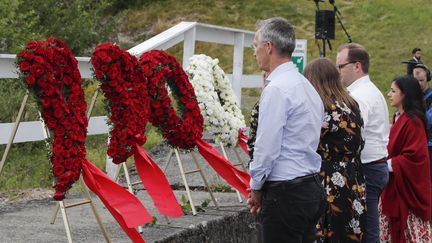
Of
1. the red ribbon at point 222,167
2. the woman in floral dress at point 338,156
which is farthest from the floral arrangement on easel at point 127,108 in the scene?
the woman in floral dress at point 338,156

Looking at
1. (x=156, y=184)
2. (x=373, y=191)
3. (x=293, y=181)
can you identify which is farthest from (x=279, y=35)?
(x=373, y=191)

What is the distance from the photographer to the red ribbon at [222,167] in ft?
26.6

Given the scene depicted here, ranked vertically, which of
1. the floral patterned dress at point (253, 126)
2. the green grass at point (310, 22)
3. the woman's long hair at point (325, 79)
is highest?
the woman's long hair at point (325, 79)

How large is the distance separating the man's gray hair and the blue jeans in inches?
87.1

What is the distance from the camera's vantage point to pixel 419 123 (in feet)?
26.3

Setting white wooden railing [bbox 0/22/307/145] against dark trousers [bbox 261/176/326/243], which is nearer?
dark trousers [bbox 261/176/326/243]

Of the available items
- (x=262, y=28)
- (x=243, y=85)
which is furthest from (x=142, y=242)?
(x=243, y=85)

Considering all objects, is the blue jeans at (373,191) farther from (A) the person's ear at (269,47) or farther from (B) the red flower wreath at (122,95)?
(A) the person's ear at (269,47)

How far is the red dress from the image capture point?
314 inches

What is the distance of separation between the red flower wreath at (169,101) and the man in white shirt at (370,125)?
1324 mm

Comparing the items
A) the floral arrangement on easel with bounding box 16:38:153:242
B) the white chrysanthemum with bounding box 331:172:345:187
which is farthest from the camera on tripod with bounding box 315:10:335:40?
the floral arrangement on easel with bounding box 16:38:153:242

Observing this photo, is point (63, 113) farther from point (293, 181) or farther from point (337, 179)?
Answer: point (337, 179)

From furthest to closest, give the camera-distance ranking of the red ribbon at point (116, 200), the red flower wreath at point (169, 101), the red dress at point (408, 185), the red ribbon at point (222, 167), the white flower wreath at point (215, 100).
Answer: the white flower wreath at point (215, 100)
the red ribbon at point (222, 167)
the red dress at point (408, 185)
the red flower wreath at point (169, 101)
the red ribbon at point (116, 200)

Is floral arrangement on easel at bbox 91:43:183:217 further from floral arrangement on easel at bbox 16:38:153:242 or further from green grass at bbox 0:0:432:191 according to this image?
green grass at bbox 0:0:432:191
